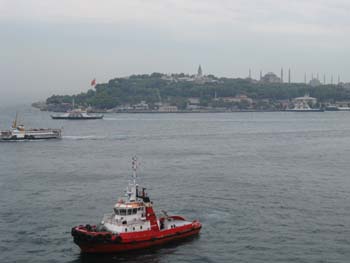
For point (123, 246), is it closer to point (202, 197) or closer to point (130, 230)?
point (130, 230)

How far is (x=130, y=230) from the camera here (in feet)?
77.9

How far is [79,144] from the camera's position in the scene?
217 feet

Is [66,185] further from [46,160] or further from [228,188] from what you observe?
[46,160]

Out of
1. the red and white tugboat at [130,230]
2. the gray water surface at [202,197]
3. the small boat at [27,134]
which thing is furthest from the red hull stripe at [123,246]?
the small boat at [27,134]

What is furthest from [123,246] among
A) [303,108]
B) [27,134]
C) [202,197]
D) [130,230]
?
[303,108]

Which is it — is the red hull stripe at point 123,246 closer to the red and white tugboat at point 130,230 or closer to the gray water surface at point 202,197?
the red and white tugboat at point 130,230

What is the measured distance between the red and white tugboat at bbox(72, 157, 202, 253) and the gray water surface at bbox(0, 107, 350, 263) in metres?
0.39

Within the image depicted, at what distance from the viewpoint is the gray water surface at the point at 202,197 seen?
23.9 meters

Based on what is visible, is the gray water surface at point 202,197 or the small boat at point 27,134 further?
the small boat at point 27,134

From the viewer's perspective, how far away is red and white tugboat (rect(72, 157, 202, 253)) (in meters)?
22.9

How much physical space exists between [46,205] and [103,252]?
911cm

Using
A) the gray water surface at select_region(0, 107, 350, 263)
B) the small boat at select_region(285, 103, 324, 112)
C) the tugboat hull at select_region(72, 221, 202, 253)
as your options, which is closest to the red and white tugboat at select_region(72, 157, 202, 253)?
the tugboat hull at select_region(72, 221, 202, 253)

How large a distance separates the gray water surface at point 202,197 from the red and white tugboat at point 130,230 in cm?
39

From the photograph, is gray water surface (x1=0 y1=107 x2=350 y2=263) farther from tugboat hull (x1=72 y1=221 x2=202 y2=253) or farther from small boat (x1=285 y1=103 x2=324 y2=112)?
small boat (x1=285 y1=103 x2=324 y2=112)
